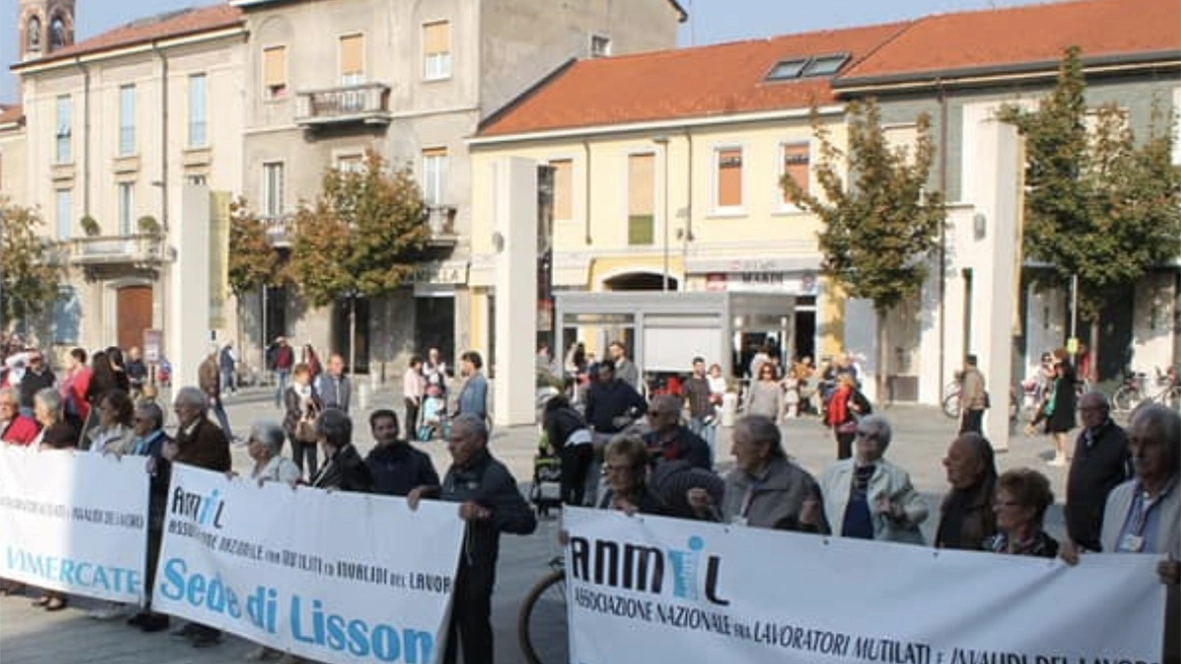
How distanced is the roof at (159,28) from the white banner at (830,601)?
4581 cm

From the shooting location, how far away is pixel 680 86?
136 feet

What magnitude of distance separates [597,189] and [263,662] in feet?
108

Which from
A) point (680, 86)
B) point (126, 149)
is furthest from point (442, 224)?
point (126, 149)

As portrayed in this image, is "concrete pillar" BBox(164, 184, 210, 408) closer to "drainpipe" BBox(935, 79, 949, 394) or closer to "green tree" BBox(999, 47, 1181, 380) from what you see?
"green tree" BBox(999, 47, 1181, 380)

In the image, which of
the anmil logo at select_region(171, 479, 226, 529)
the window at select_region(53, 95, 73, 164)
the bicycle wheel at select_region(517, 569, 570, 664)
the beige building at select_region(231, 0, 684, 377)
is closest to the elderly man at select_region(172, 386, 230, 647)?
the anmil logo at select_region(171, 479, 226, 529)

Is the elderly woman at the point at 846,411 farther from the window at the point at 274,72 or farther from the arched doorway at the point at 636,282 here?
the window at the point at 274,72

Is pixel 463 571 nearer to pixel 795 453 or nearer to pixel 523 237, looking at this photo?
pixel 795 453

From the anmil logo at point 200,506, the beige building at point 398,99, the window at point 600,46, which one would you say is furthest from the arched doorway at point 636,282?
the anmil logo at point 200,506

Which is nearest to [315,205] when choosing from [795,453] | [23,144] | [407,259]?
[407,259]

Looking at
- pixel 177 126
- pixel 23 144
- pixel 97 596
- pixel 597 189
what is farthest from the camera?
pixel 23 144

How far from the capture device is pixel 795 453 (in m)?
23.7

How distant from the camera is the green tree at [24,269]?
52.6m

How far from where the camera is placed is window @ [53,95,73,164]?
Result: 5591 cm

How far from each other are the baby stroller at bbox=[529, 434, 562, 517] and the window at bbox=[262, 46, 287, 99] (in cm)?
3573
